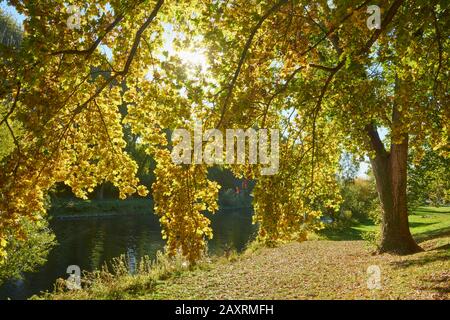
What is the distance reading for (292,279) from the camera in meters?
14.6

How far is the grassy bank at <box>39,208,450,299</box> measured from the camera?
1136 cm

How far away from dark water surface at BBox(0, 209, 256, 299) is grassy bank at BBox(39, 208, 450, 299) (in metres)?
6.99

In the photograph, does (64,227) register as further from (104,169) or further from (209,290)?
(104,169)

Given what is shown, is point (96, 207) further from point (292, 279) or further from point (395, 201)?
point (395, 201)

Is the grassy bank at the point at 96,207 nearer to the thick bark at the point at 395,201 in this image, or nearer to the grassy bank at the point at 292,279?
the grassy bank at the point at 292,279

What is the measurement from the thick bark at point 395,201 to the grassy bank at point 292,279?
2.49ft

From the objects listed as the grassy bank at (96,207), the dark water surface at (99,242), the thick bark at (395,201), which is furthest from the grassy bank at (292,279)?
the grassy bank at (96,207)

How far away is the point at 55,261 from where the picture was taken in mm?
25562

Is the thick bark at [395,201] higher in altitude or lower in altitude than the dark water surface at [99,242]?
higher

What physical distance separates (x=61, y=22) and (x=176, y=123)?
2.49 meters

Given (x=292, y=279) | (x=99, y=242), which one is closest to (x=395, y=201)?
(x=292, y=279)

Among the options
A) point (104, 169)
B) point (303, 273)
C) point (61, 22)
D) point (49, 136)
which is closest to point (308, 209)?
point (104, 169)

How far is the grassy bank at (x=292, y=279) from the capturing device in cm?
1136

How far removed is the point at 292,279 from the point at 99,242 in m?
21.3
